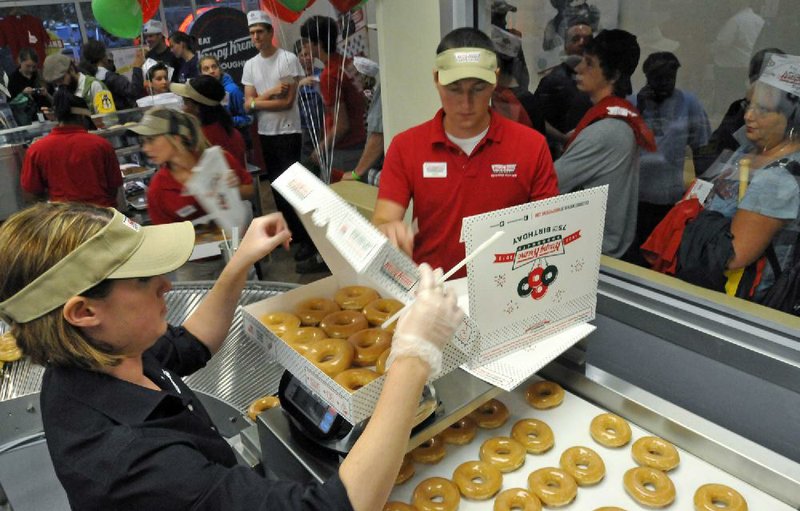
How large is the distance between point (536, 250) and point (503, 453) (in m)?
0.47

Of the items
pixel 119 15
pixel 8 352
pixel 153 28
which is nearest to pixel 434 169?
pixel 8 352

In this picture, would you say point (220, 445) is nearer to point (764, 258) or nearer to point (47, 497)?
point (47, 497)

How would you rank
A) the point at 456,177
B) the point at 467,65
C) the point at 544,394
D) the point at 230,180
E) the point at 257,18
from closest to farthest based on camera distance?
1. the point at 544,394
2. the point at 467,65
3. the point at 456,177
4. the point at 230,180
5. the point at 257,18

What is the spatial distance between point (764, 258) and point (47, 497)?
108 inches

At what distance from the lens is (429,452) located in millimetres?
1296

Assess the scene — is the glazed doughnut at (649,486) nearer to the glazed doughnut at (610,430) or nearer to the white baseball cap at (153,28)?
the glazed doughnut at (610,430)

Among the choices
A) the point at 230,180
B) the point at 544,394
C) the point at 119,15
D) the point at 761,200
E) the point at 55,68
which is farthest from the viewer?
the point at 55,68

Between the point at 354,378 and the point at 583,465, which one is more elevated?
the point at 354,378

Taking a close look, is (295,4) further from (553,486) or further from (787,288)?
(553,486)

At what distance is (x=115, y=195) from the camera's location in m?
3.93

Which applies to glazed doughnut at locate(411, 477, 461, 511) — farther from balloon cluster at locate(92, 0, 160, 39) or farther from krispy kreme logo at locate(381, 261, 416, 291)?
balloon cluster at locate(92, 0, 160, 39)

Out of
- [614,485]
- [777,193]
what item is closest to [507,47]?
[777,193]

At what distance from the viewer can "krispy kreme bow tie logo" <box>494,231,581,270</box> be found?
4.04 ft

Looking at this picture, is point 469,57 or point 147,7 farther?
point 147,7
